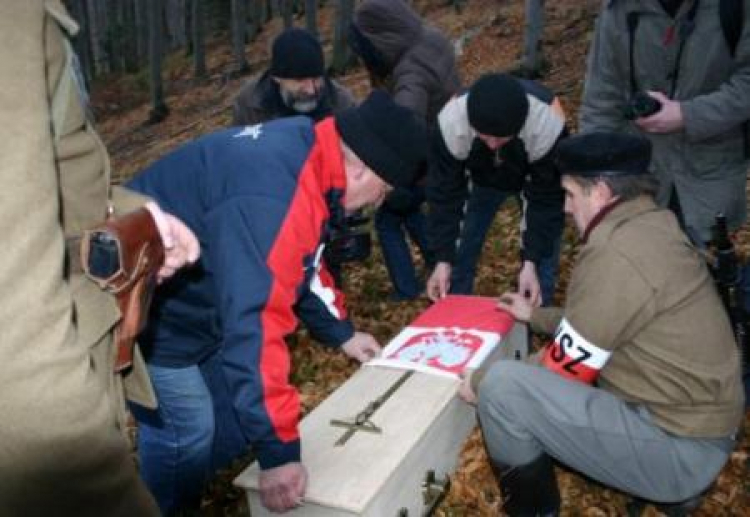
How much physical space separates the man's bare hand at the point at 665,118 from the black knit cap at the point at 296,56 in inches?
89.4

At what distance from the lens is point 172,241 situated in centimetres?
204

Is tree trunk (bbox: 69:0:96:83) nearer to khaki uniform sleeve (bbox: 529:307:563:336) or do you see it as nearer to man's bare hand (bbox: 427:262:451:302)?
man's bare hand (bbox: 427:262:451:302)

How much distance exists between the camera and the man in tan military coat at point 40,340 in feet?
4.03

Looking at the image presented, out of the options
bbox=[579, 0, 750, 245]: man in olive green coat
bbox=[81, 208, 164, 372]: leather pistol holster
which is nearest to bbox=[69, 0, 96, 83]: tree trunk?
bbox=[579, 0, 750, 245]: man in olive green coat

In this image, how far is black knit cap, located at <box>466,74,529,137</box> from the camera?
4.34 metres

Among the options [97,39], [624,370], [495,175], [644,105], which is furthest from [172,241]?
[97,39]

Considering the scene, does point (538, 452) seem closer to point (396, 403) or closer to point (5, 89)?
point (396, 403)

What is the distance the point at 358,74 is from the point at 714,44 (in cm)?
A: 1609

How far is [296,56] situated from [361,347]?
2.27 metres

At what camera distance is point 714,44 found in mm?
4094

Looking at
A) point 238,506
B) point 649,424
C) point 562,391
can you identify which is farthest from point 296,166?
point 238,506

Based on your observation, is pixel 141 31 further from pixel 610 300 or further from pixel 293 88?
pixel 610 300

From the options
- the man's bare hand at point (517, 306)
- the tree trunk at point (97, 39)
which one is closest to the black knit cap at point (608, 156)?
the man's bare hand at point (517, 306)

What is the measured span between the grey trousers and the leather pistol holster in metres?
1.96
